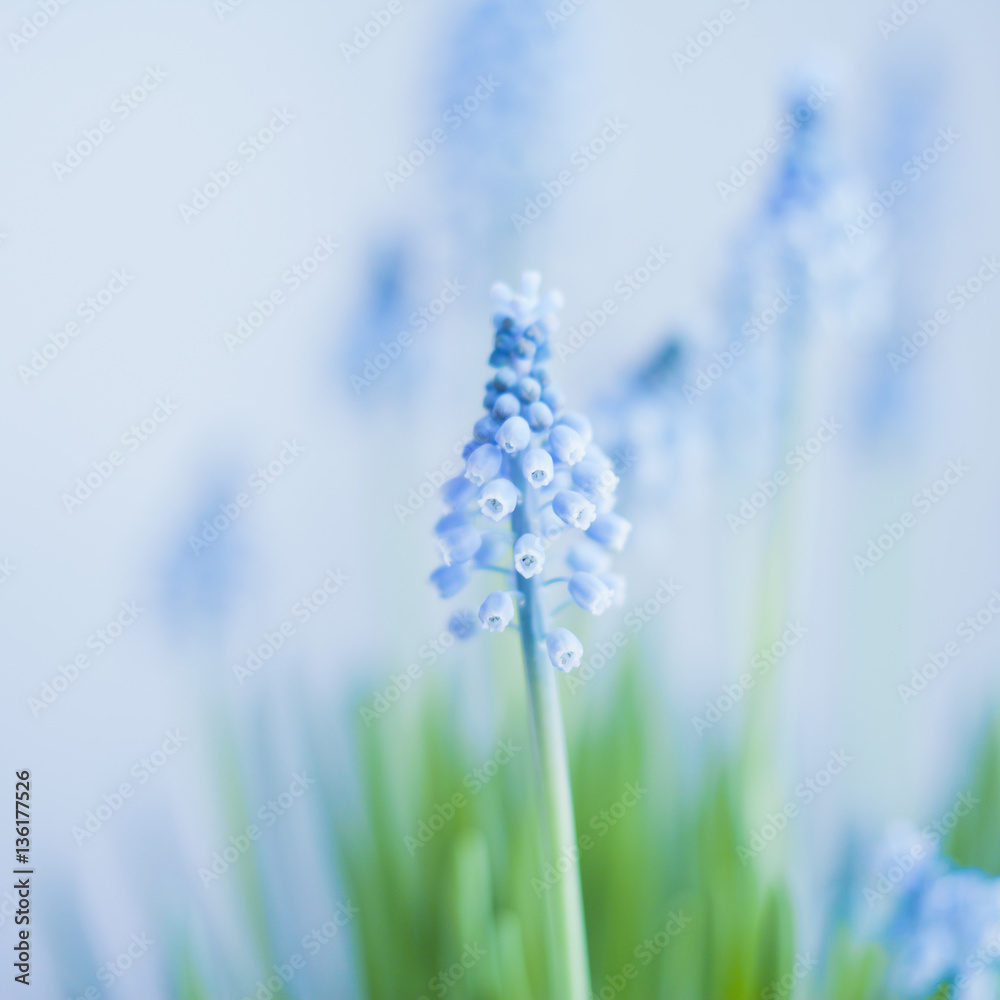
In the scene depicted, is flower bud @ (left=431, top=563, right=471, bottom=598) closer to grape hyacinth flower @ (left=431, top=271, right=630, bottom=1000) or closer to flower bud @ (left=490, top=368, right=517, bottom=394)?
grape hyacinth flower @ (left=431, top=271, right=630, bottom=1000)

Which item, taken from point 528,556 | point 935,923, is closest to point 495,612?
point 528,556

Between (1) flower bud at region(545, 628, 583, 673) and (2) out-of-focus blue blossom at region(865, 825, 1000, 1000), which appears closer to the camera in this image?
(1) flower bud at region(545, 628, 583, 673)

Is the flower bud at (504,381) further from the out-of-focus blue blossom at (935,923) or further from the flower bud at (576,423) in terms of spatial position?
the out-of-focus blue blossom at (935,923)

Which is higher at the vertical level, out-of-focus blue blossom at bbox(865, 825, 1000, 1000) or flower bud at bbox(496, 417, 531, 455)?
flower bud at bbox(496, 417, 531, 455)

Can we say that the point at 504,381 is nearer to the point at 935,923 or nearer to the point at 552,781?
the point at 552,781

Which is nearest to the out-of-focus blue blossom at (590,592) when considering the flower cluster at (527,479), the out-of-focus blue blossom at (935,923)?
the flower cluster at (527,479)

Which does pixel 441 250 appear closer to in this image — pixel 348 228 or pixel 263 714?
pixel 348 228

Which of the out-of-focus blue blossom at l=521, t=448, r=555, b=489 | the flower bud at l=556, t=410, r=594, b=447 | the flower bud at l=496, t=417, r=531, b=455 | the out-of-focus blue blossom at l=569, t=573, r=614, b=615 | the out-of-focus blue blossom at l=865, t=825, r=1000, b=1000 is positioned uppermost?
the flower bud at l=556, t=410, r=594, b=447

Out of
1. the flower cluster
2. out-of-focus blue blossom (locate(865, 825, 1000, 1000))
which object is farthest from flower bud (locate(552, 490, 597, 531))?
out-of-focus blue blossom (locate(865, 825, 1000, 1000))
